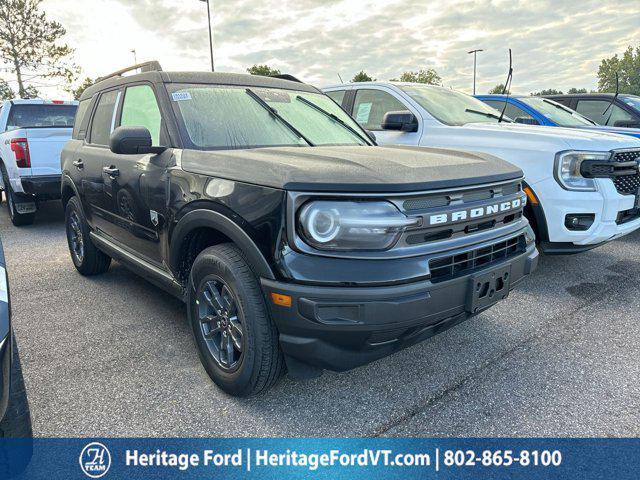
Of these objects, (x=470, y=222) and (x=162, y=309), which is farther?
(x=162, y=309)

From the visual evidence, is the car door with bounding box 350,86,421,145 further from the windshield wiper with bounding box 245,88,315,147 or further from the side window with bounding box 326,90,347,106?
the windshield wiper with bounding box 245,88,315,147

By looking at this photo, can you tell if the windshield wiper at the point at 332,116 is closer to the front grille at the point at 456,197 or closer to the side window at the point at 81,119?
the front grille at the point at 456,197

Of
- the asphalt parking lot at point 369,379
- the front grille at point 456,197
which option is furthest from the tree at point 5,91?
the front grille at point 456,197

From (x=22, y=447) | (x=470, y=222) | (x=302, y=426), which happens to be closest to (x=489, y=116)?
(x=470, y=222)

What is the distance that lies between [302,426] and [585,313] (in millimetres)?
2534

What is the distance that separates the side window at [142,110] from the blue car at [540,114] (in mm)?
4756

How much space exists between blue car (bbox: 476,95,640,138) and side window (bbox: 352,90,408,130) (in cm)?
180

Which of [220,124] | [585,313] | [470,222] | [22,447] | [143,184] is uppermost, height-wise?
[220,124]

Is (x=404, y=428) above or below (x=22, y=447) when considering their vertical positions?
below

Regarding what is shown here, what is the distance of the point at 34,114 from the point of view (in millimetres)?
7898

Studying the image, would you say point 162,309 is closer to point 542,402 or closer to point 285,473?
point 285,473

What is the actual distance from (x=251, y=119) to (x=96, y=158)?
1513mm

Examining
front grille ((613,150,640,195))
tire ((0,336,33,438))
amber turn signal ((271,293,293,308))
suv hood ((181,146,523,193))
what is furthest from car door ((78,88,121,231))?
front grille ((613,150,640,195))

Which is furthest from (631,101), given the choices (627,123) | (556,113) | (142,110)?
(142,110)
